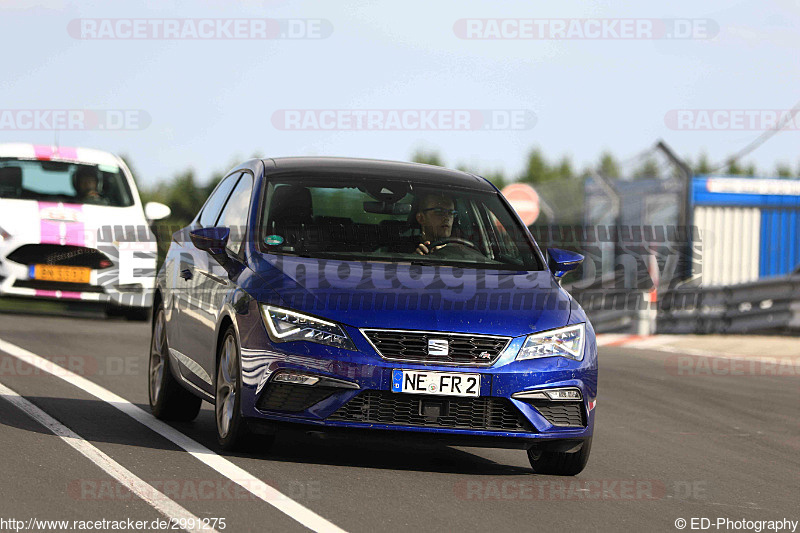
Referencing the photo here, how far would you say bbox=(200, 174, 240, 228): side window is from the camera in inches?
356

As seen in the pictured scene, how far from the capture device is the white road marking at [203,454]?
596cm

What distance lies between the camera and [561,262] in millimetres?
8164

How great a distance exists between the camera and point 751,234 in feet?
109

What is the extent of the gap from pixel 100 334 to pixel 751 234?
70.5ft

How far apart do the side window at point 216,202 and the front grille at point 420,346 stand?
2439 millimetres

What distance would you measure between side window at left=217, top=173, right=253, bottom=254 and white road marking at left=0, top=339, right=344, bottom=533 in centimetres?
117

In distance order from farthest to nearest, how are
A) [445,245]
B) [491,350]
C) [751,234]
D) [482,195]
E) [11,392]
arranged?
[751,234] < [11,392] < [482,195] < [445,245] < [491,350]

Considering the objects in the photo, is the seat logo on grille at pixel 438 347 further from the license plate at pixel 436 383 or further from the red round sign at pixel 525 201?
the red round sign at pixel 525 201

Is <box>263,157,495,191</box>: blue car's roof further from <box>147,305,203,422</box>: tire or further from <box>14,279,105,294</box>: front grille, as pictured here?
<box>14,279,105,294</box>: front grille

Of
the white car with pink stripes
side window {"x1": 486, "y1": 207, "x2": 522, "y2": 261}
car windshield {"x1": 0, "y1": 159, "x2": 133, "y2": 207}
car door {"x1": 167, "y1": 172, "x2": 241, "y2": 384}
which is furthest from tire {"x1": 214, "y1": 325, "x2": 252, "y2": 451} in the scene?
car windshield {"x1": 0, "y1": 159, "x2": 133, "y2": 207}

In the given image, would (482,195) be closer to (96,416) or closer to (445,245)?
Result: (445,245)

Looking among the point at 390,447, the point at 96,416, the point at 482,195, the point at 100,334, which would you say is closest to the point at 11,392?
the point at 96,416

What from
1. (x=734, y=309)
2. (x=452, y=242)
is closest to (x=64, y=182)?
(x=452, y=242)

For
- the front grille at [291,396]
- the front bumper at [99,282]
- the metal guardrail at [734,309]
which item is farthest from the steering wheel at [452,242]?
the metal guardrail at [734,309]
